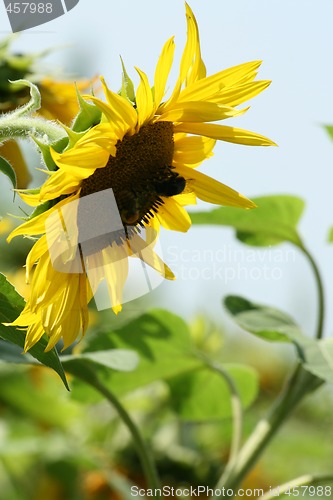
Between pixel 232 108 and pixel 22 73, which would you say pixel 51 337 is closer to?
pixel 232 108

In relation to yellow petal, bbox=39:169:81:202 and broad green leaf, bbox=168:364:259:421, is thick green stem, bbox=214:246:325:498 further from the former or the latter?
yellow petal, bbox=39:169:81:202

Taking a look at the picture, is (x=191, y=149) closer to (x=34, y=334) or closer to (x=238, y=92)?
(x=238, y=92)

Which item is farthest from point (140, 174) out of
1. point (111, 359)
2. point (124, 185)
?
point (111, 359)

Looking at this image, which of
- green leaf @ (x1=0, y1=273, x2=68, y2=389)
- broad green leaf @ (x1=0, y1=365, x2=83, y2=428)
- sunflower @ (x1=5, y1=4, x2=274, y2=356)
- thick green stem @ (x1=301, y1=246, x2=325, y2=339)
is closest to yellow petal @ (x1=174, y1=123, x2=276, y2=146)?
sunflower @ (x1=5, y1=4, x2=274, y2=356)

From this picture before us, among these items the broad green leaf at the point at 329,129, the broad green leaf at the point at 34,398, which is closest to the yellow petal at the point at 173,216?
the broad green leaf at the point at 329,129

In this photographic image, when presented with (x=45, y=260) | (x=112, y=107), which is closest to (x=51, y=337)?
(x=45, y=260)

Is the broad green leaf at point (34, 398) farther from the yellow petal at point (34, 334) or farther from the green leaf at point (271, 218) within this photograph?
the yellow petal at point (34, 334)

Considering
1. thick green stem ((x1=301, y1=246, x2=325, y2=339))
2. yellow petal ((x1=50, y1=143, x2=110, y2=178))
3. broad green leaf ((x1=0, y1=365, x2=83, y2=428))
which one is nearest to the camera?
yellow petal ((x1=50, y1=143, x2=110, y2=178))
